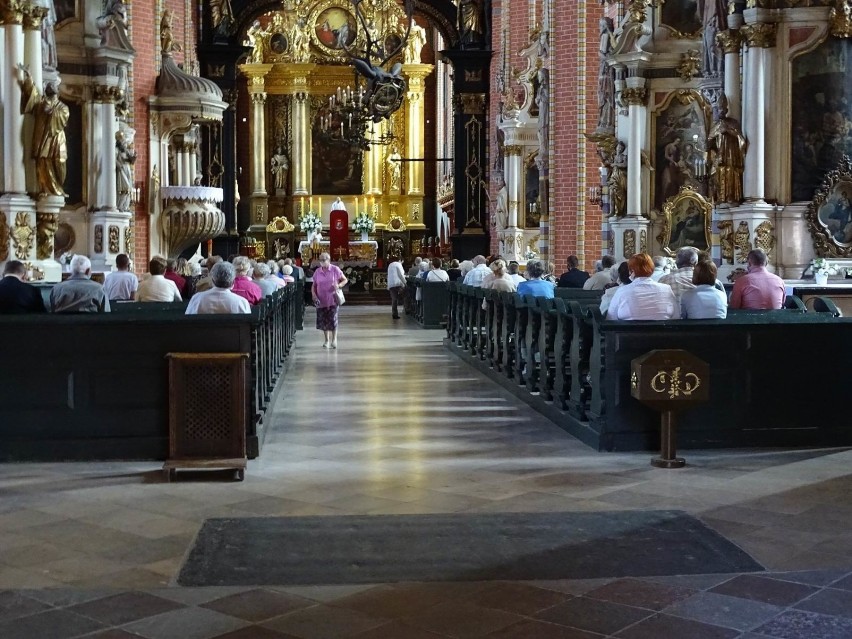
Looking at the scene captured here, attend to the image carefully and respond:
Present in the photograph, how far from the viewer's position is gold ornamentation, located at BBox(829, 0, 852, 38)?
14914 millimetres

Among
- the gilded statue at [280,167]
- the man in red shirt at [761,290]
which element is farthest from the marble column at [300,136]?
the man in red shirt at [761,290]

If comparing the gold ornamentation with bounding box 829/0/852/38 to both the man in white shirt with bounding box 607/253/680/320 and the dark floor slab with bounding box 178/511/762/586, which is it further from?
the dark floor slab with bounding box 178/511/762/586

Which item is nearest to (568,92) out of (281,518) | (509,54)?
(509,54)

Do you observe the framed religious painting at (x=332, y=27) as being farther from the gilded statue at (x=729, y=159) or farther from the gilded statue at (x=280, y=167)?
the gilded statue at (x=729, y=159)

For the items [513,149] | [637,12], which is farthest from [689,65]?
[513,149]

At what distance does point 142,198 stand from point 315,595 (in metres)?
17.6

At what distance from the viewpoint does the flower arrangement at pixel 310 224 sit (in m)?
40.2

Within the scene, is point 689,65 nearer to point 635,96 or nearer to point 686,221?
point 635,96

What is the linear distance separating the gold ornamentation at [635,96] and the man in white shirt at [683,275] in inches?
368

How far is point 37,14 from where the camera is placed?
13930 mm

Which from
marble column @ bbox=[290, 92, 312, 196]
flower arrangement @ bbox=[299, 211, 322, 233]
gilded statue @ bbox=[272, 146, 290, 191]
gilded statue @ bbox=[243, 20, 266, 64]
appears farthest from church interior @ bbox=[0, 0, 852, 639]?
gilded statue @ bbox=[272, 146, 290, 191]

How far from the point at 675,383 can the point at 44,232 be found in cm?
851

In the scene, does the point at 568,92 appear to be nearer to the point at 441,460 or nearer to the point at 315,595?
the point at 441,460

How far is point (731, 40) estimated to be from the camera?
15.7m
